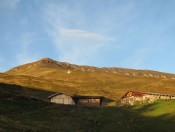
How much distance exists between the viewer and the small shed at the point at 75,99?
11506 cm

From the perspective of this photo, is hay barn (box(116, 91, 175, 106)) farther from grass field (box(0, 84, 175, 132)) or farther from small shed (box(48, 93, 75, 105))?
grass field (box(0, 84, 175, 132))

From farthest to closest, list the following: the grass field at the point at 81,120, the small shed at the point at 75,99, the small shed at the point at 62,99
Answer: the small shed at the point at 75,99, the small shed at the point at 62,99, the grass field at the point at 81,120

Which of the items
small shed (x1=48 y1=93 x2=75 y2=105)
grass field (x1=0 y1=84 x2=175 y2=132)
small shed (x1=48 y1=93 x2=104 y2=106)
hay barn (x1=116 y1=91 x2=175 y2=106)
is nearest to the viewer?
grass field (x1=0 y1=84 x2=175 y2=132)

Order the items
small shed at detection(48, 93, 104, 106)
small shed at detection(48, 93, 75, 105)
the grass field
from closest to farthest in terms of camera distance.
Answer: the grass field < small shed at detection(48, 93, 75, 105) < small shed at detection(48, 93, 104, 106)

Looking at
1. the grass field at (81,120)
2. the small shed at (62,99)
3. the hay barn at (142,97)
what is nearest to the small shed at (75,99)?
the small shed at (62,99)

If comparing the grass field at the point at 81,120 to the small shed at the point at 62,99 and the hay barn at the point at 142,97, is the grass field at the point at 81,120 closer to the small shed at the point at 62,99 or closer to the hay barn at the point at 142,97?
the hay barn at the point at 142,97

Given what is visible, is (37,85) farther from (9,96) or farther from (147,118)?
(147,118)

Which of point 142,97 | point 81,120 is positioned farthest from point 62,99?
point 81,120

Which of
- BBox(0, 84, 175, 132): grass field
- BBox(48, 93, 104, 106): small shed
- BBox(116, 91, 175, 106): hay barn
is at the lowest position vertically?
BBox(0, 84, 175, 132): grass field

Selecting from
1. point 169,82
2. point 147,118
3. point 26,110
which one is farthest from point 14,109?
point 169,82

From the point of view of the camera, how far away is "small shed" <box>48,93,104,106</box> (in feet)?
378

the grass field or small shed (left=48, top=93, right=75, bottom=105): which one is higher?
small shed (left=48, top=93, right=75, bottom=105)

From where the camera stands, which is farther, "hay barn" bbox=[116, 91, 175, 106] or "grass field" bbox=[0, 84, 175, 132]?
"hay barn" bbox=[116, 91, 175, 106]

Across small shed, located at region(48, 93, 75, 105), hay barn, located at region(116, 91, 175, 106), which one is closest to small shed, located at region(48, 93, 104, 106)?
small shed, located at region(48, 93, 75, 105)
